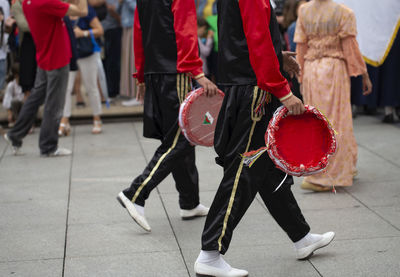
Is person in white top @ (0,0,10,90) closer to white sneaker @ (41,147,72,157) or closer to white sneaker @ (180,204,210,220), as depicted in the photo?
white sneaker @ (41,147,72,157)

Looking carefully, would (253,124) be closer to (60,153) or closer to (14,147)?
(60,153)

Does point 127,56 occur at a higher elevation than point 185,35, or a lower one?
lower

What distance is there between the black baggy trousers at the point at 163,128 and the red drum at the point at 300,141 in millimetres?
1265

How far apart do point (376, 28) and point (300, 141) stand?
3996 mm

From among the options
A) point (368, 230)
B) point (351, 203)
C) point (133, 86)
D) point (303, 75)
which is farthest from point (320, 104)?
point (133, 86)

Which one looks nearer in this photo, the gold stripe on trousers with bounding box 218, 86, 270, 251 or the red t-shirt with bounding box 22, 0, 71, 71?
the gold stripe on trousers with bounding box 218, 86, 270, 251

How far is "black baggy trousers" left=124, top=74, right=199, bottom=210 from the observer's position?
4.94 m

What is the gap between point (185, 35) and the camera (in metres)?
4.74

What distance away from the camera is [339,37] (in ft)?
19.4

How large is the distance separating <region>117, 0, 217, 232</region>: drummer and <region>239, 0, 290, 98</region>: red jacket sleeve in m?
1.05

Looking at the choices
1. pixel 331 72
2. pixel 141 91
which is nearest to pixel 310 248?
pixel 141 91

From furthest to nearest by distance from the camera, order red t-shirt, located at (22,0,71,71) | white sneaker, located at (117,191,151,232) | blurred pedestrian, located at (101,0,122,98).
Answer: blurred pedestrian, located at (101,0,122,98) < red t-shirt, located at (22,0,71,71) < white sneaker, located at (117,191,151,232)

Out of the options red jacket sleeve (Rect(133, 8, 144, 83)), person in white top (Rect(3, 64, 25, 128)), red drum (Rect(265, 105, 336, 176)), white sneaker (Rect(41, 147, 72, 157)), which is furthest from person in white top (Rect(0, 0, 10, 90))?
red drum (Rect(265, 105, 336, 176))

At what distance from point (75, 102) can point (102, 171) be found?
4.76m
